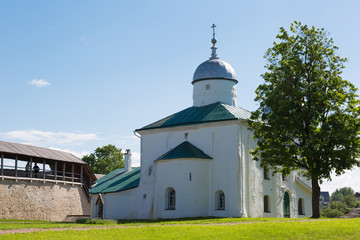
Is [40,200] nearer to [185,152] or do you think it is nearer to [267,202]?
[185,152]

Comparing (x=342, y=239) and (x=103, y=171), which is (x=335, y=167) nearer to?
(x=342, y=239)

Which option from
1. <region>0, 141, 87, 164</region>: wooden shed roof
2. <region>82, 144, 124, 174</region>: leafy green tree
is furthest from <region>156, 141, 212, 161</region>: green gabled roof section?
<region>82, 144, 124, 174</region>: leafy green tree

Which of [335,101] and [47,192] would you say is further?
[47,192]

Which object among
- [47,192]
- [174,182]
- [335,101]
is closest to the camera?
[335,101]

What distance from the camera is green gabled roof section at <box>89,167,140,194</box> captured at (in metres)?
30.8

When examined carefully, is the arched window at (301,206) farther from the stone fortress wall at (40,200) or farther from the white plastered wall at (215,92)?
the stone fortress wall at (40,200)

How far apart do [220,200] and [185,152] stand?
11.7 ft

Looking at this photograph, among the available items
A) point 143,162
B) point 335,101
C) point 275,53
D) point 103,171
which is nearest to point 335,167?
point 335,101

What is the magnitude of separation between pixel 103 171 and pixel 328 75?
138 feet

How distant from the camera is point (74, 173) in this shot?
4084cm

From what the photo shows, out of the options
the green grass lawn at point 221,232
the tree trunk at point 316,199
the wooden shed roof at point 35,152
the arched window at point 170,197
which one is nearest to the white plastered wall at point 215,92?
the arched window at point 170,197

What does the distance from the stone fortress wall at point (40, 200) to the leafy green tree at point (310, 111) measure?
20.2 meters

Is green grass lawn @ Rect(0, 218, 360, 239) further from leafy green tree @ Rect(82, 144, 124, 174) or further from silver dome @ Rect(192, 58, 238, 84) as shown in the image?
leafy green tree @ Rect(82, 144, 124, 174)

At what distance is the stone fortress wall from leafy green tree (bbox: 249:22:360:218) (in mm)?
20249
